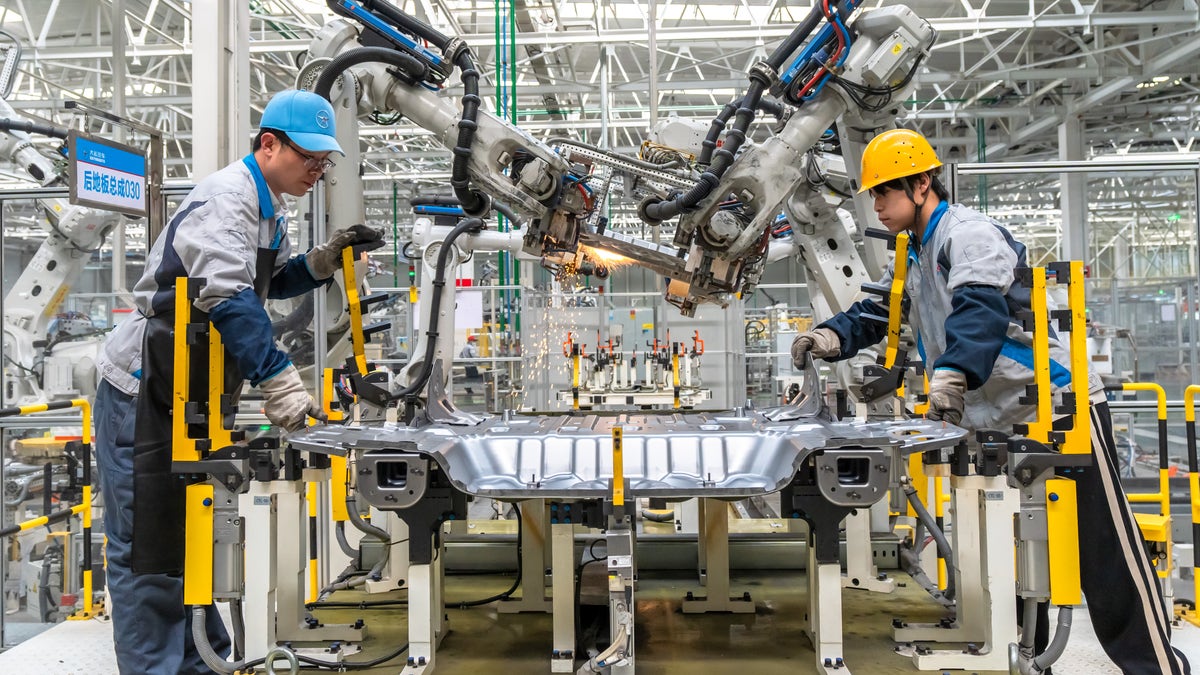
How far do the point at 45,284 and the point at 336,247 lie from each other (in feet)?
19.2

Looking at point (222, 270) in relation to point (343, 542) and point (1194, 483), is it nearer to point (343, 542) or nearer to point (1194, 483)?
point (343, 542)

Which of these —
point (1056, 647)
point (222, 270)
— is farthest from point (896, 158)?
point (222, 270)

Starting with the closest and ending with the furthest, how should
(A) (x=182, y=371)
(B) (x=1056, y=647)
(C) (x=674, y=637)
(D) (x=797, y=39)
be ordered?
(B) (x=1056, y=647) → (A) (x=182, y=371) → (C) (x=674, y=637) → (D) (x=797, y=39)

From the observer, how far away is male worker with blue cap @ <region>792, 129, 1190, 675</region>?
2604 millimetres

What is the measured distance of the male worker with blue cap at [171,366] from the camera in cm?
250

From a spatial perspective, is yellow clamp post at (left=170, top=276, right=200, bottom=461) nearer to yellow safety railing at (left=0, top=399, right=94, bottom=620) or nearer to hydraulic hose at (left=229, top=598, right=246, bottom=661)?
hydraulic hose at (left=229, top=598, right=246, bottom=661)

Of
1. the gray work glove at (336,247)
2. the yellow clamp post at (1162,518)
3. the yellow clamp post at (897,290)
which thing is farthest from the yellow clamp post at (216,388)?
the yellow clamp post at (1162,518)

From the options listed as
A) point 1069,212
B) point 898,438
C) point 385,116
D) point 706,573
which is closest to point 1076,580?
point 898,438

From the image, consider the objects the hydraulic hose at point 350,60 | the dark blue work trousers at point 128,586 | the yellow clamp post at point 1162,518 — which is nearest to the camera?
the dark blue work trousers at point 128,586

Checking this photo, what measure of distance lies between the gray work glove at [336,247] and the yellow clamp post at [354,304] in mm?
29

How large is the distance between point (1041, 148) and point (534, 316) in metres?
13.4

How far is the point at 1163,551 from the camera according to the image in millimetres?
3928

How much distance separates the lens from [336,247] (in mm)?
3064

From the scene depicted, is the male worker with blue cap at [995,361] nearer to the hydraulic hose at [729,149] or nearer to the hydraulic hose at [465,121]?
the hydraulic hose at [729,149]
